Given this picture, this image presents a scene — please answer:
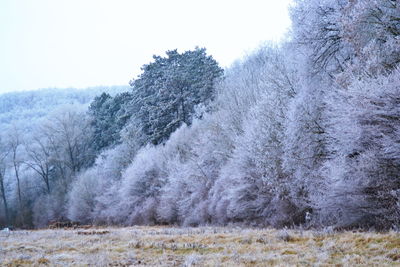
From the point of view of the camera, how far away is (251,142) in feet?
67.0

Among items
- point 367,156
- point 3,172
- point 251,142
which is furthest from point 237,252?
point 3,172

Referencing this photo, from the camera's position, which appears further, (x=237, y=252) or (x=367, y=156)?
(x=367, y=156)

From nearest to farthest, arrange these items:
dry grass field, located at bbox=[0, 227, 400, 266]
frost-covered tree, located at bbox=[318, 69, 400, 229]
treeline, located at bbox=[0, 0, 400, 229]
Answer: dry grass field, located at bbox=[0, 227, 400, 266]
frost-covered tree, located at bbox=[318, 69, 400, 229]
treeline, located at bbox=[0, 0, 400, 229]

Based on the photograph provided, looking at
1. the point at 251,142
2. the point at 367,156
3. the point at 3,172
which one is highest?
the point at 3,172

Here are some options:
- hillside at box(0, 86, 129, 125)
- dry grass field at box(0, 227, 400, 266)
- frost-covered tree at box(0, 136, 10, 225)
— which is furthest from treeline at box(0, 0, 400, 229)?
hillside at box(0, 86, 129, 125)

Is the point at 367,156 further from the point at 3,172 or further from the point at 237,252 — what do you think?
the point at 3,172

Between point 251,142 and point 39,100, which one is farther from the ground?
point 39,100

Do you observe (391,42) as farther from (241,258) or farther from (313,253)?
(241,258)

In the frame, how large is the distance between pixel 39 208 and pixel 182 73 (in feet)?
84.0

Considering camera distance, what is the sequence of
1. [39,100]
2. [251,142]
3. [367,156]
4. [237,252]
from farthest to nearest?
1. [39,100]
2. [251,142]
3. [367,156]
4. [237,252]

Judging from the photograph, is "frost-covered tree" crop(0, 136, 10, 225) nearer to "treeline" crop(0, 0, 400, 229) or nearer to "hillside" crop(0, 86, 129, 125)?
"treeline" crop(0, 0, 400, 229)

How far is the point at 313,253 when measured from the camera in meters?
7.53

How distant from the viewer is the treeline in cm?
1118

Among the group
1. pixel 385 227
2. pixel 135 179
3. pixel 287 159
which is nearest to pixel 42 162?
pixel 135 179
